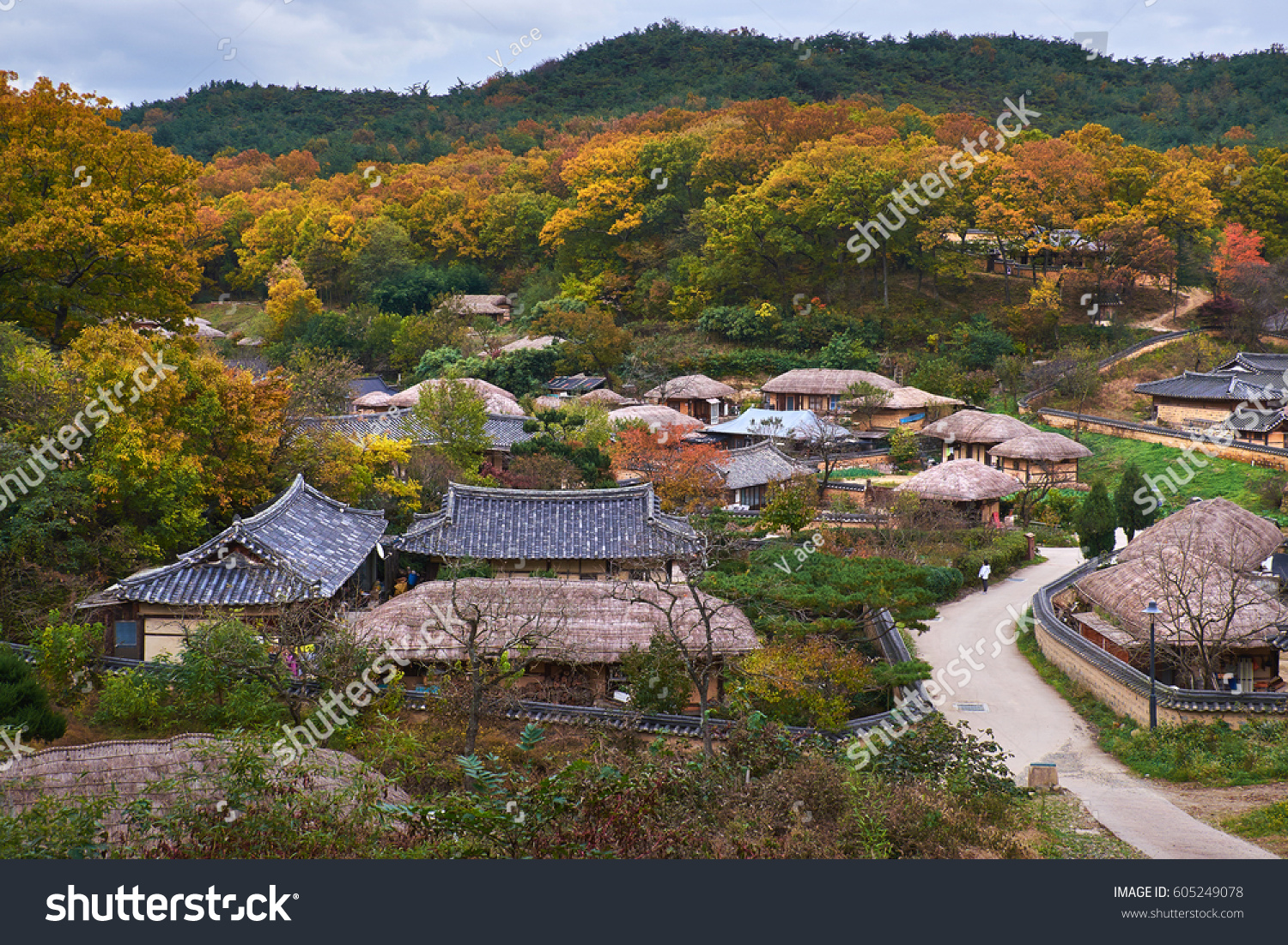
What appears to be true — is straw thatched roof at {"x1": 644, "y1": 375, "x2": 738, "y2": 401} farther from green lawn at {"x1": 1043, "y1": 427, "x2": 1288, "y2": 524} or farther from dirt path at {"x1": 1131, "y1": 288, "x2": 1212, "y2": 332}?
dirt path at {"x1": 1131, "y1": 288, "x2": 1212, "y2": 332}

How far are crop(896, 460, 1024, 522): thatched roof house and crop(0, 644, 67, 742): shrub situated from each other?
2440cm

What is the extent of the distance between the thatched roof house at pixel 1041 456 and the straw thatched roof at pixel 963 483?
12.3ft

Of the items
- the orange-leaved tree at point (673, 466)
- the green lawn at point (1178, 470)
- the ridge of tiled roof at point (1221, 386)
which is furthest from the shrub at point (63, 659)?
the ridge of tiled roof at point (1221, 386)

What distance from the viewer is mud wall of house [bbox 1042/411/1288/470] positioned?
3309 cm

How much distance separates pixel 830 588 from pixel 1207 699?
625cm

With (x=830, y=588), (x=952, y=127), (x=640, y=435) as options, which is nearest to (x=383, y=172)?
(x=952, y=127)

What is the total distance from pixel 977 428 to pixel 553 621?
85.5 ft

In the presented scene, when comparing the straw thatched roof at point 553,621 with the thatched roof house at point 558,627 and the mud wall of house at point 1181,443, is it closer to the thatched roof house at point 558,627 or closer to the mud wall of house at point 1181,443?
the thatched roof house at point 558,627

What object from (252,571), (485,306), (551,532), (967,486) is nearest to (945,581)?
(967,486)

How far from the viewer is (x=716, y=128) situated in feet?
205

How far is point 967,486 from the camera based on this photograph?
3077 centimetres

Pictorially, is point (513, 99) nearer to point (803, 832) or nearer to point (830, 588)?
point (830, 588)

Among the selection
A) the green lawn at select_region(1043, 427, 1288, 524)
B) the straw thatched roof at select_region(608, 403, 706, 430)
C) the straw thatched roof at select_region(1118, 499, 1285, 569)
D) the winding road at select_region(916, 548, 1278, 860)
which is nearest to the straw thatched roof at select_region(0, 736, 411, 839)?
the winding road at select_region(916, 548, 1278, 860)

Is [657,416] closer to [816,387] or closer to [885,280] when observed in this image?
[816,387]
